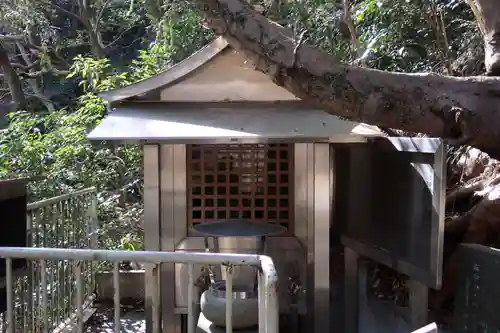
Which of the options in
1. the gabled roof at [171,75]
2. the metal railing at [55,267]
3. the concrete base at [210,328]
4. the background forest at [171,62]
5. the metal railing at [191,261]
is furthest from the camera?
the background forest at [171,62]

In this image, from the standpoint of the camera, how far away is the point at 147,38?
16.9m

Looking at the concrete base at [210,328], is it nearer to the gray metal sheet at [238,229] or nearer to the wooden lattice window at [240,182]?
the gray metal sheet at [238,229]

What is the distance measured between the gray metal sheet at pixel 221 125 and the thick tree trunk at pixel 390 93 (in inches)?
24.3

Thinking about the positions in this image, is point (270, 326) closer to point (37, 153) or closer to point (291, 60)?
point (291, 60)

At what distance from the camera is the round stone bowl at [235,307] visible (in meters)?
4.65

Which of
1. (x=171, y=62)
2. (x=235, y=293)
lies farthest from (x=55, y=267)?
(x=171, y=62)

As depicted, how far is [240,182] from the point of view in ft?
20.9

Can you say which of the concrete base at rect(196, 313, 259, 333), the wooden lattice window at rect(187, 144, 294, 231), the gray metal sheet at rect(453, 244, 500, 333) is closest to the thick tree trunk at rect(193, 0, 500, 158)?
the gray metal sheet at rect(453, 244, 500, 333)

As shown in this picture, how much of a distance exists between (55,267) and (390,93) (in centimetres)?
385

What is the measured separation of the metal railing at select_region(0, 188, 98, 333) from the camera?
4.64m

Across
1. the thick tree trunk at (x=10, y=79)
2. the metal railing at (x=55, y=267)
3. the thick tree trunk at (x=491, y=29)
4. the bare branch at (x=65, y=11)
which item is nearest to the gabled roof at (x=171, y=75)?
the metal railing at (x=55, y=267)

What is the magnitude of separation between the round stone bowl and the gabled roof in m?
2.58

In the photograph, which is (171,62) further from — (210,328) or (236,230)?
(210,328)

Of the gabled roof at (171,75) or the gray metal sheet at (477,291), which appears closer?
the gray metal sheet at (477,291)
